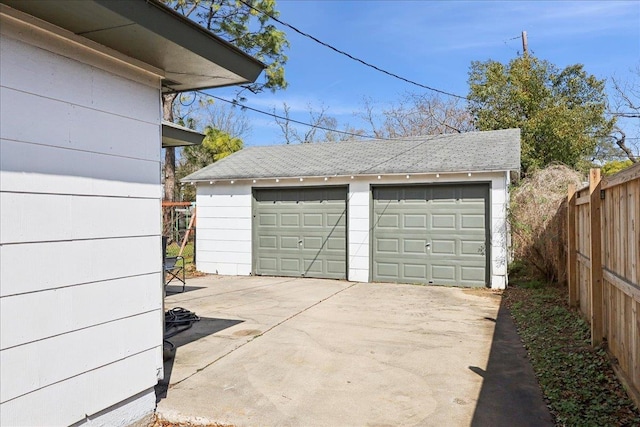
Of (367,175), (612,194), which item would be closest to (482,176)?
(367,175)

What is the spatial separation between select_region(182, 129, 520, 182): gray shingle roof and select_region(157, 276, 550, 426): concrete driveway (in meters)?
3.23

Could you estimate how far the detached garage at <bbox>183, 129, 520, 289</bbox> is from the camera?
948cm

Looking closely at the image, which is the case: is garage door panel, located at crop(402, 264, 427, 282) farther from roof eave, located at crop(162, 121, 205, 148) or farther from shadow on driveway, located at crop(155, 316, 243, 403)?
roof eave, located at crop(162, 121, 205, 148)

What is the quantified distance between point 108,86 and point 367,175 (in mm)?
7643

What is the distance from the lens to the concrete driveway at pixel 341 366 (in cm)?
345

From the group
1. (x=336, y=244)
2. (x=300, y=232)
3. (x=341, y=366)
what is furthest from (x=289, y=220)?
(x=341, y=366)

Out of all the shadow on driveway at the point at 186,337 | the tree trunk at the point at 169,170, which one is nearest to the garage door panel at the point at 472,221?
the shadow on driveway at the point at 186,337

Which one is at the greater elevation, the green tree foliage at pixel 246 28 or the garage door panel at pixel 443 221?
the green tree foliage at pixel 246 28

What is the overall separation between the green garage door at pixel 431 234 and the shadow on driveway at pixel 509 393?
14.0 feet

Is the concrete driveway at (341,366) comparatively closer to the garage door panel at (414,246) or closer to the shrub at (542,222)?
the shrub at (542,222)

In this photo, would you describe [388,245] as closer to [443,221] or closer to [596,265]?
[443,221]

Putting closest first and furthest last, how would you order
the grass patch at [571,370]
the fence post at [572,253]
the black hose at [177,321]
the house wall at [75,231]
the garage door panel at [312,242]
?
1. the house wall at [75,231]
2. the grass patch at [571,370]
3. the black hose at [177,321]
4. the fence post at [572,253]
5. the garage door panel at [312,242]

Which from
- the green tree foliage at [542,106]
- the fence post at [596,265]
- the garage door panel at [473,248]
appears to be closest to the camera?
the fence post at [596,265]

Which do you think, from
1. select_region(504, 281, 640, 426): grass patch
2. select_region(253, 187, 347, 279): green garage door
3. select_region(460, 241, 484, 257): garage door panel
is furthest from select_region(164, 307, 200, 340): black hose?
select_region(460, 241, 484, 257): garage door panel
